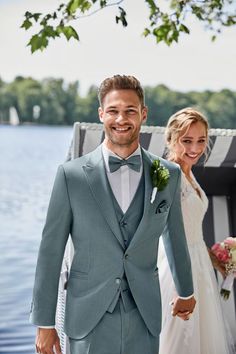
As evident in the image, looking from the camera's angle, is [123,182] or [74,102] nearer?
[123,182]

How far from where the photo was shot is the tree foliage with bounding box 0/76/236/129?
1617 inches

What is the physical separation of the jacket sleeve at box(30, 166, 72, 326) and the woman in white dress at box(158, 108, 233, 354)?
130 centimetres

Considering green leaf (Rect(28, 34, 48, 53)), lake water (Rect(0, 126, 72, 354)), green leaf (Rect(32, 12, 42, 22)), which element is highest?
green leaf (Rect(32, 12, 42, 22))

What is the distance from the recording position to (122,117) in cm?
285

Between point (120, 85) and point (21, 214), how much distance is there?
21.2 meters

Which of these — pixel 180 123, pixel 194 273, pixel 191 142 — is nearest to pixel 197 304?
pixel 194 273

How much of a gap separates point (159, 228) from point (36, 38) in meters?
1.92

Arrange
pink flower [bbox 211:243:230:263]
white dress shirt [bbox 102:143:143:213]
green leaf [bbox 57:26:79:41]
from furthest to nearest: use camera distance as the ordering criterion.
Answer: pink flower [bbox 211:243:230:263]
green leaf [bbox 57:26:79:41]
white dress shirt [bbox 102:143:143:213]

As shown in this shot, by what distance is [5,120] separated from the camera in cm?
5025

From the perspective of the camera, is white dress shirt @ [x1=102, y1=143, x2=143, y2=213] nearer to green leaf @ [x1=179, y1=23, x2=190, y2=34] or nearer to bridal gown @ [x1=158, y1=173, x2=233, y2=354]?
bridal gown @ [x1=158, y1=173, x2=233, y2=354]

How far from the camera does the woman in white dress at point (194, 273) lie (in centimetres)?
405

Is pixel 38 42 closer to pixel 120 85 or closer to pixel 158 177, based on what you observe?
pixel 120 85

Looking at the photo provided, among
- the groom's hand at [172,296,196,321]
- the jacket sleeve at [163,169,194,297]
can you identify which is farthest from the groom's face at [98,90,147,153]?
the groom's hand at [172,296,196,321]

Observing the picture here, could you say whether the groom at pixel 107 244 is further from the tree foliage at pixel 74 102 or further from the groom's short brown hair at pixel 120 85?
the tree foliage at pixel 74 102
